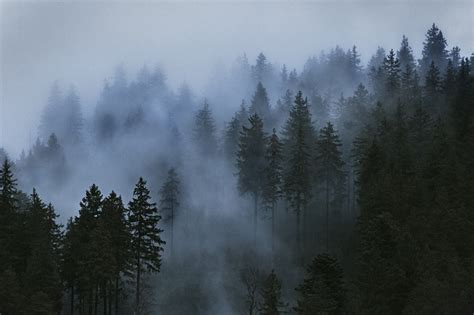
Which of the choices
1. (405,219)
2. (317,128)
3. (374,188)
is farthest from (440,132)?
(317,128)

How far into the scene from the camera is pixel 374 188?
52875mm

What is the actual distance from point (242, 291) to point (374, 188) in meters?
21.9

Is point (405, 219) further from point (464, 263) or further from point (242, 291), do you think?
point (242, 291)

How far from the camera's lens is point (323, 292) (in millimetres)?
38938

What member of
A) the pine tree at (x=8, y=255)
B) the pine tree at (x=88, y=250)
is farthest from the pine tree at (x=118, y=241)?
the pine tree at (x=8, y=255)

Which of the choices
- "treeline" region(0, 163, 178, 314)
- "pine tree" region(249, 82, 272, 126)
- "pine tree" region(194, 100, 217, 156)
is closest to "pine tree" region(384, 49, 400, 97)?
"pine tree" region(249, 82, 272, 126)

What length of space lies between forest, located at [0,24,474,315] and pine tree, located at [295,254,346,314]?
0.42 ft

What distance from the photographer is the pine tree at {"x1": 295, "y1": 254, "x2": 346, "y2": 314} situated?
123 feet

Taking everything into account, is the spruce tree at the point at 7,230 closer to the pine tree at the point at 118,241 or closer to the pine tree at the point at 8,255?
the pine tree at the point at 8,255

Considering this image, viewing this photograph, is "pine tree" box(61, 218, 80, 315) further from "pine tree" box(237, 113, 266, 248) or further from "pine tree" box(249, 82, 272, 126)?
"pine tree" box(249, 82, 272, 126)

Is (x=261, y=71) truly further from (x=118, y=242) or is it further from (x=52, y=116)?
(x=118, y=242)

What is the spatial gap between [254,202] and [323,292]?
146 ft

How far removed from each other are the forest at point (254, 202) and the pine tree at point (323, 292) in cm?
13

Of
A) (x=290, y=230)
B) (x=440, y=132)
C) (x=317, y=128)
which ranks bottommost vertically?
(x=290, y=230)
